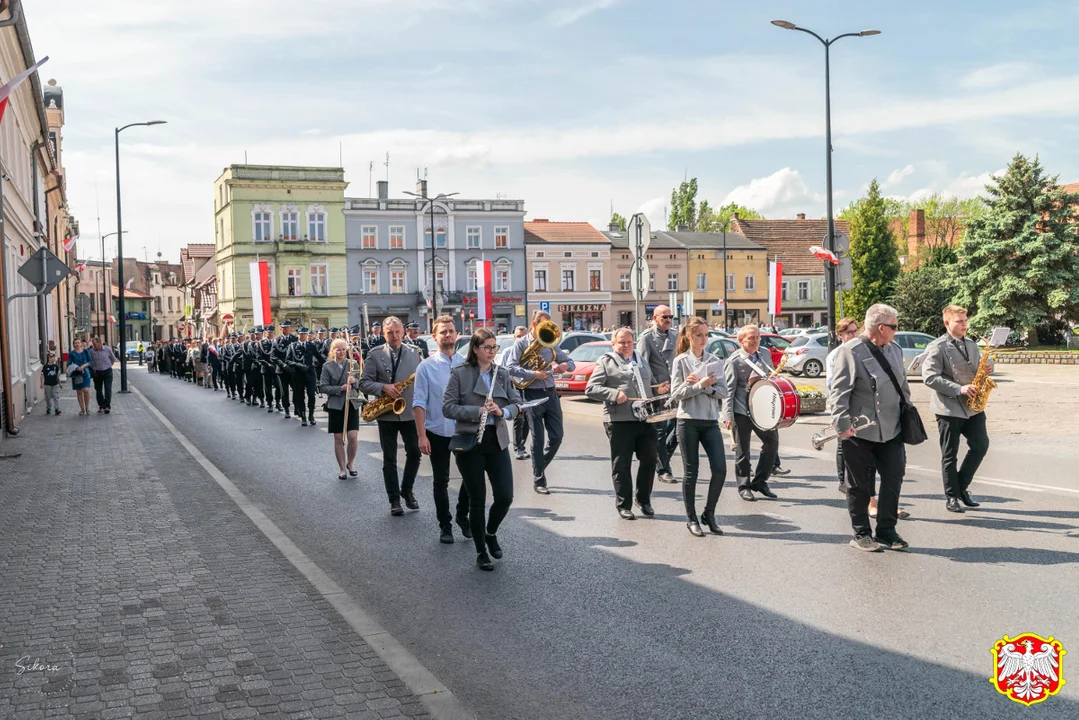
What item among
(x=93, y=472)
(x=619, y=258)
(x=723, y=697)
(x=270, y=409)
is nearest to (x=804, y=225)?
(x=619, y=258)

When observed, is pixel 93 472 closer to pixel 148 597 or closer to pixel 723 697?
pixel 148 597

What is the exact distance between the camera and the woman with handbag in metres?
7.18

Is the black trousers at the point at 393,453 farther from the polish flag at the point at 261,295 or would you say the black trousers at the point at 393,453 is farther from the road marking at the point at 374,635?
the polish flag at the point at 261,295

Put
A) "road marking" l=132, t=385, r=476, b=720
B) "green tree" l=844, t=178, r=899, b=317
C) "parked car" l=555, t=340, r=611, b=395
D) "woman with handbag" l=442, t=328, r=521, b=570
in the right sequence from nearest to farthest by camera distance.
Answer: "road marking" l=132, t=385, r=476, b=720, "woman with handbag" l=442, t=328, r=521, b=570, "parked car" l=555, t=340, r=611, b=395, "green tree" l=844, t=178, r=899, b=317

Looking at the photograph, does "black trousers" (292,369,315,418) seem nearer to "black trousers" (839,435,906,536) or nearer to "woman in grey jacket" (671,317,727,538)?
"woman in grey jacket" (671,317,727,538)

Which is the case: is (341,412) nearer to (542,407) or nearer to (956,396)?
(542,407)

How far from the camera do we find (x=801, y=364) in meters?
31.0

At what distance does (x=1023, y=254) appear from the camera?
38406 mm

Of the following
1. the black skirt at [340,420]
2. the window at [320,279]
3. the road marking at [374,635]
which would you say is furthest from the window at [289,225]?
the road marking at [374,635]

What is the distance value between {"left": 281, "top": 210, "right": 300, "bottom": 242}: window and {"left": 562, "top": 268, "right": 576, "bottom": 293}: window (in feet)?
64.2

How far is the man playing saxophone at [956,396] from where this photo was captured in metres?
8.77

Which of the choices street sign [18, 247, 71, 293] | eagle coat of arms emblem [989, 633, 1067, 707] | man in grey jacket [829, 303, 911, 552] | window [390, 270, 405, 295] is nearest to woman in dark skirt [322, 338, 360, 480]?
street sign [18, 247, 71, 293]

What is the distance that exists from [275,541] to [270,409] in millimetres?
15519

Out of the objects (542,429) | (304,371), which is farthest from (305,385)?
(542,429)
